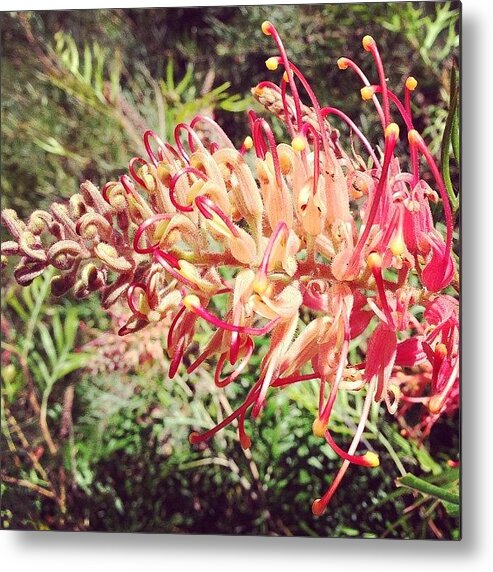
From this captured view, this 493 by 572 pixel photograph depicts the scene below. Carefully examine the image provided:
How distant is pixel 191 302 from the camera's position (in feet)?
4.43

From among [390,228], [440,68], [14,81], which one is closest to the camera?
[390,228]

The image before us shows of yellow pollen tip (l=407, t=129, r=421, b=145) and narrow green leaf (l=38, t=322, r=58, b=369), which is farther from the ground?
yellow pollen tip (l=407, t=129, r=421, b=145)

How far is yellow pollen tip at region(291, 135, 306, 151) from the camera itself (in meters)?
1.37

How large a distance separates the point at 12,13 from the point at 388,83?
23.6 inches

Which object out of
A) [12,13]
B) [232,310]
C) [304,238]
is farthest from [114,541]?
[12,13]

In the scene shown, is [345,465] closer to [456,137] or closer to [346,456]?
[346,456]

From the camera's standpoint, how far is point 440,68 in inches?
57.4

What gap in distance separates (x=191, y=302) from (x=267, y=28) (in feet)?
1.46

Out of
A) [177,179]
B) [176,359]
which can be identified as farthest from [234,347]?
[177,179]

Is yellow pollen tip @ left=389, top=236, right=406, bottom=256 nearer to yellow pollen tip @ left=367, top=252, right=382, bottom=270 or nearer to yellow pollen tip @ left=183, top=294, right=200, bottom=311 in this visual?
yellow pollen tip @ left=367, top=252, right=382, bottom=270

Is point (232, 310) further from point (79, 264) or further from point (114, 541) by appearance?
point (114, 541)

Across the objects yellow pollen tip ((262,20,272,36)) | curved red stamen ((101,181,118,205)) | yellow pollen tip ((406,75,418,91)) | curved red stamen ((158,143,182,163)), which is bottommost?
curved red stamen ((101,181,118,205))

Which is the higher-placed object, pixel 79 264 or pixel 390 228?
pixel 390 228

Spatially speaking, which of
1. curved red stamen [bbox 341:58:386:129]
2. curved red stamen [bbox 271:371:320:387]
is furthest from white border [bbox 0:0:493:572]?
curved red stamen [bbox 271:371:320:387]
